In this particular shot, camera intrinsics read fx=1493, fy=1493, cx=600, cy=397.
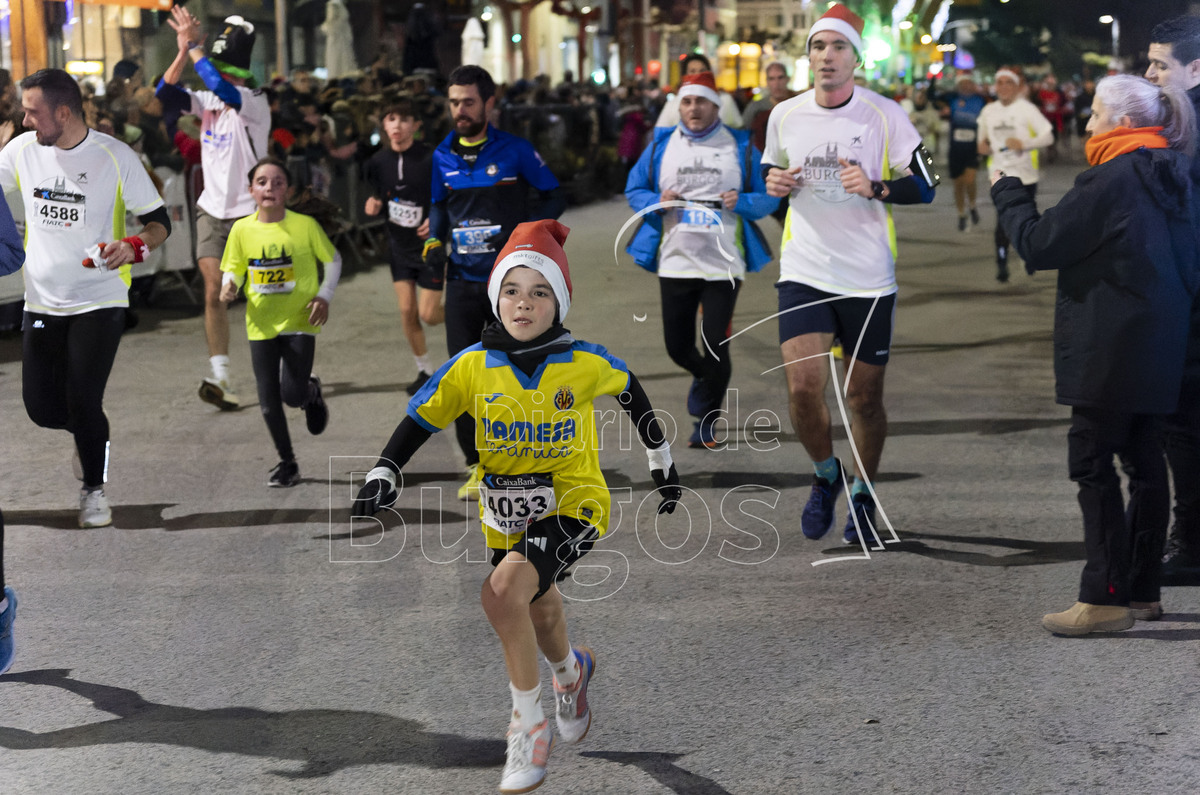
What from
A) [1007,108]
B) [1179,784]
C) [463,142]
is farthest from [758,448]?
[1007,108]

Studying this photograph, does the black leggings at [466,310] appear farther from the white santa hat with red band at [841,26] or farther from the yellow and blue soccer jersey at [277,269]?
the white santa hat with red band at [841,26]

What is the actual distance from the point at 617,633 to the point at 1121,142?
2380 millimetres

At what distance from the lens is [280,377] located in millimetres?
7652

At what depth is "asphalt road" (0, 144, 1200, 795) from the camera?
4.09m

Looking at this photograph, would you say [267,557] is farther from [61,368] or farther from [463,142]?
[463,142]

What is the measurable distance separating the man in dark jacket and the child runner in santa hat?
2.45m

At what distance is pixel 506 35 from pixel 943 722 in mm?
42997

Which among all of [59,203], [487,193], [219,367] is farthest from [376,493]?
[219,367]

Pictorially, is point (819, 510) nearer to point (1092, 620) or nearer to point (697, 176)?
point (1092, 620)

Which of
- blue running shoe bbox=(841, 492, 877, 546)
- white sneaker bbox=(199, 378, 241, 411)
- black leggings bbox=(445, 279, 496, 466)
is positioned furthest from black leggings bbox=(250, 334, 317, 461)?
blue running shoe bbox=(841, 492, 877, 546)

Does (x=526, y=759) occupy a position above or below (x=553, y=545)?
below

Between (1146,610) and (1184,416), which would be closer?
(1146,610)

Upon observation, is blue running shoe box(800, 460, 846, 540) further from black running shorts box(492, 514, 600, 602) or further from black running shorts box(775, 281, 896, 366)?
black running shorts box(492, 514, 600, 602)

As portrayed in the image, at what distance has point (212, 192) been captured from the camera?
9805mm
